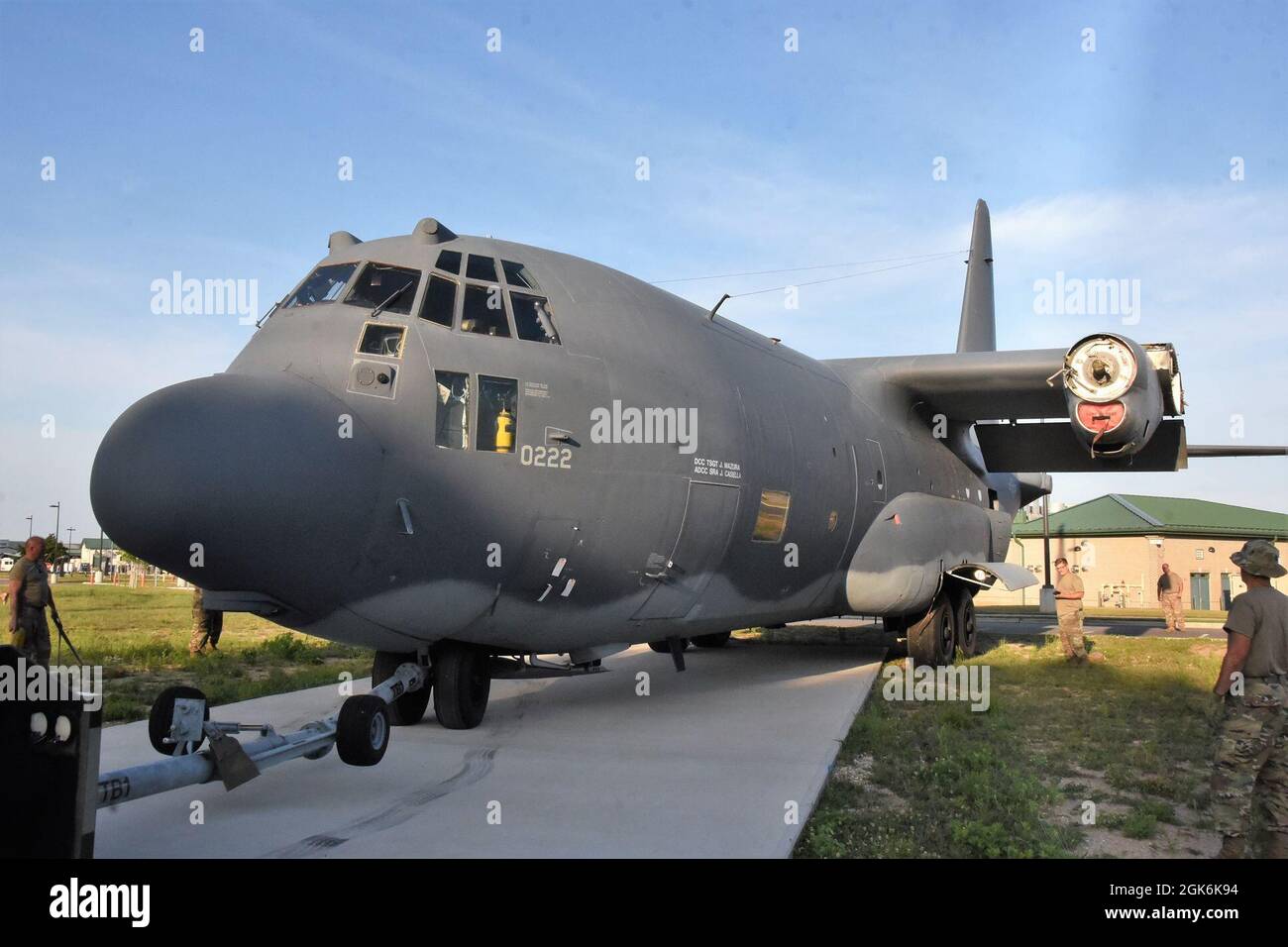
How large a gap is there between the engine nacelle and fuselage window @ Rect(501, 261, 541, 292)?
234 inches

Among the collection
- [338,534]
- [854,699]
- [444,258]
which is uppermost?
[444,258]

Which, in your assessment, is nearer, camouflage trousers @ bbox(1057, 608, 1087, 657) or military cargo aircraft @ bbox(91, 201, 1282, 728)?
military cargo aircraft @ bbox(91, 201, 1282, 728)

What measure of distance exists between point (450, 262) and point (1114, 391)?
6750 millimetres

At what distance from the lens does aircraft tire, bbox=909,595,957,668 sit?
A: 1197cm

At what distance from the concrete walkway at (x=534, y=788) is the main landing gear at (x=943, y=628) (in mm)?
2642

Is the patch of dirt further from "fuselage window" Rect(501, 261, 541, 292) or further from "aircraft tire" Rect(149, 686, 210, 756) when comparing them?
"fuselage window" Rect(501, 261, 541, 292)

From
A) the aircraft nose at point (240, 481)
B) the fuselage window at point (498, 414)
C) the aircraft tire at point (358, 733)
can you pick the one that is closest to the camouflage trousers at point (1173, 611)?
the fuselage window at point (498, 414)

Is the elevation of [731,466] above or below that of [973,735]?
above

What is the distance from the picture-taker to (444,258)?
261 inches

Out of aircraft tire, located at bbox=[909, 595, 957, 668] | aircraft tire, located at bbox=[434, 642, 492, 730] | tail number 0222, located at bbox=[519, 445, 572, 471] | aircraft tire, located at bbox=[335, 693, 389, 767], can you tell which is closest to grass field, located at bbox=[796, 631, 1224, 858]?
aircraft tire, located at bbox=[909, 595, 957, 668]
